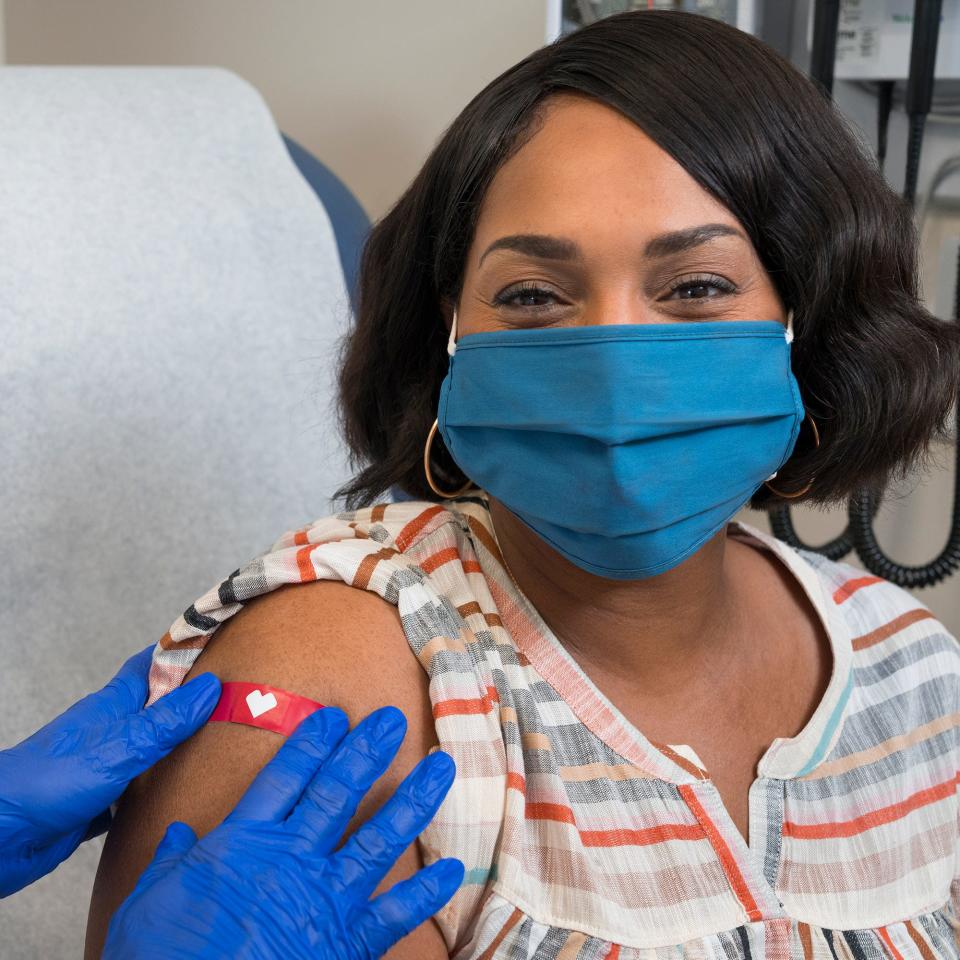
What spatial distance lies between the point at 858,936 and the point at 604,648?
1.16 ft

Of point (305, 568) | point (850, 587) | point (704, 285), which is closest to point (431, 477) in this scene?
point (305, 568)

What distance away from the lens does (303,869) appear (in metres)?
0.92

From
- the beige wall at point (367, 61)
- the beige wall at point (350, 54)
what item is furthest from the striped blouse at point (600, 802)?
the beige wall at point (350, 54)

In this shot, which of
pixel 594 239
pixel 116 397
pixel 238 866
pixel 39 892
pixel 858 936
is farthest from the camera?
pixel 116 397

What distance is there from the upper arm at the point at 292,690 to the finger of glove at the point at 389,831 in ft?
0.18

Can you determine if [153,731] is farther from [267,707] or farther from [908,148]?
[908,148]

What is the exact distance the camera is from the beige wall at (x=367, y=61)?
2.21 meters

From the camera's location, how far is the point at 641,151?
3.45 ft

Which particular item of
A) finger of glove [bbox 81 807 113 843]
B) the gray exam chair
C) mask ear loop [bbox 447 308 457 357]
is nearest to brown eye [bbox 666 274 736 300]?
mask ear loop [bbox 447 308 457 357]

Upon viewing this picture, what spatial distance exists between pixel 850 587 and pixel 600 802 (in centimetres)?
50

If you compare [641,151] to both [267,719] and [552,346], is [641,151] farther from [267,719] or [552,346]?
[267,719]

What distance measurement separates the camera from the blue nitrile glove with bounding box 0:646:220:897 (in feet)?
3.33

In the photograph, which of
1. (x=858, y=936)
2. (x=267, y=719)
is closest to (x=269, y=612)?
(x=267, y=719)

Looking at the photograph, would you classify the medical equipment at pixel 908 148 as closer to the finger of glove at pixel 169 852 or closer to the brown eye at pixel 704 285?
the brown eye at pixel 704 285
